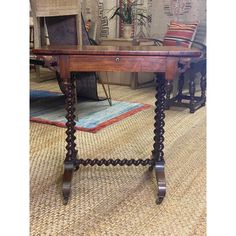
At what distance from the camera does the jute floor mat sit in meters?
1.31

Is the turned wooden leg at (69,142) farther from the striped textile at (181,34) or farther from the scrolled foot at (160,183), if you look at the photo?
the striped textile at (181,34)

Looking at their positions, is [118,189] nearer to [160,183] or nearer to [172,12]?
[160,183]

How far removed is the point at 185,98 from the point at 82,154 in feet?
5.34

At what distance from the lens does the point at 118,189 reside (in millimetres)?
1627

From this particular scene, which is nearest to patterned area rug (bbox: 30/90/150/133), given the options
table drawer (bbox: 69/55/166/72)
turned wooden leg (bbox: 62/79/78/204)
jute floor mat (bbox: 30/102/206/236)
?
jute floor mat (bbox: 30/102/206/236)

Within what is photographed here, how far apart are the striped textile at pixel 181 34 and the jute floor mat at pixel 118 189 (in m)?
1.25

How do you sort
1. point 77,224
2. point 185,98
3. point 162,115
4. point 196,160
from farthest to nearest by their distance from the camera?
point 185,98 → point 196,160 → point 162,115 → point 77,224

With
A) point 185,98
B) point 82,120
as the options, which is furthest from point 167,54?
point 185,98

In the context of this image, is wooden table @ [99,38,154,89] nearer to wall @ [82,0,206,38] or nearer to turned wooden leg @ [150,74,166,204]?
wall @ [82,0,206,38]

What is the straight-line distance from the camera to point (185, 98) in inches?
133

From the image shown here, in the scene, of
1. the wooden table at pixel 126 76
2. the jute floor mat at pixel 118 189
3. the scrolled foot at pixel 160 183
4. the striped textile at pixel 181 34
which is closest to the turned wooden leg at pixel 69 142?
the jute floor mat at pixel 118 189

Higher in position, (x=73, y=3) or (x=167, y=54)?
(x=73, y=3)

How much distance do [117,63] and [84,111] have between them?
1728 millimetres
